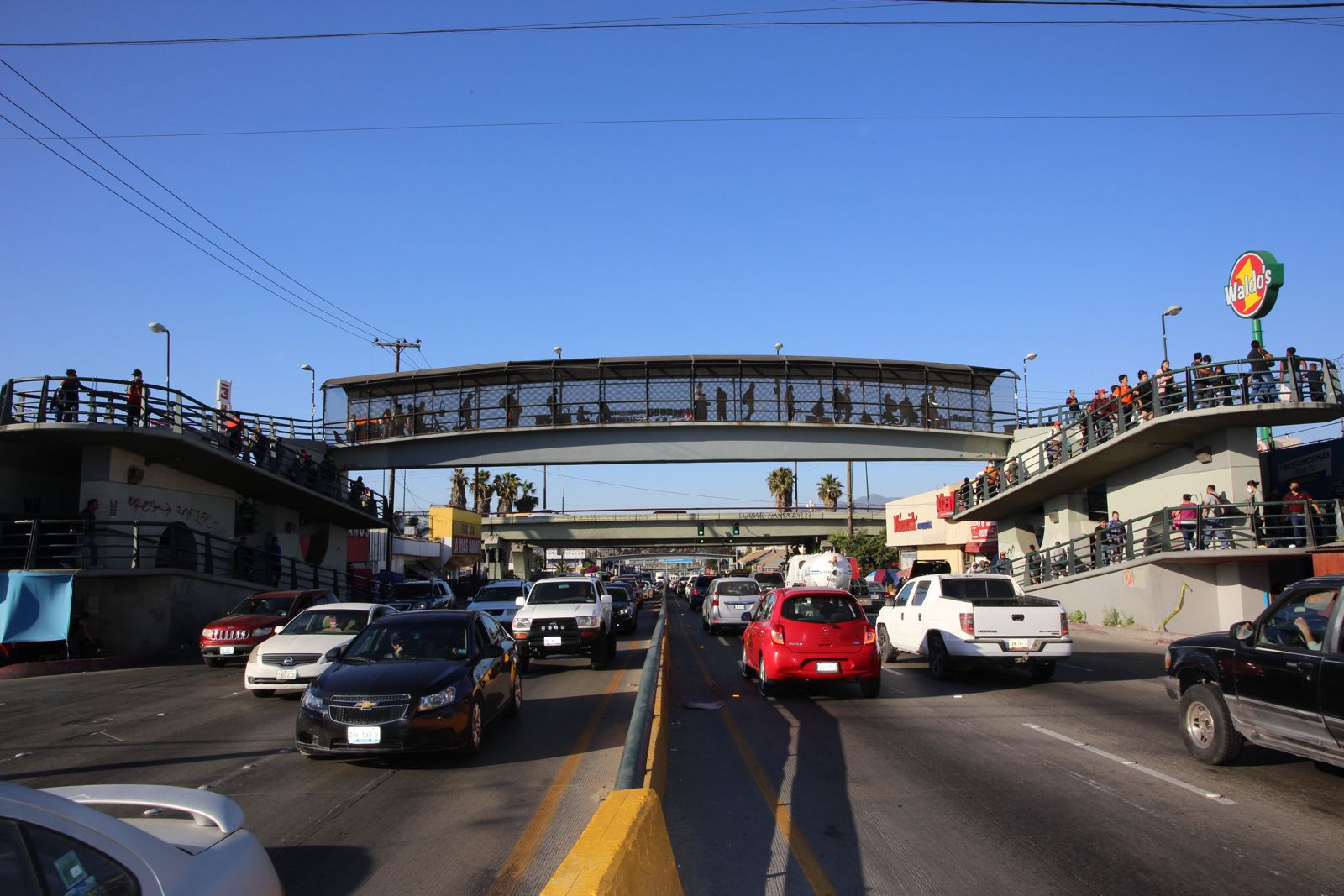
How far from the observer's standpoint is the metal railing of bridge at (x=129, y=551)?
71.6ft

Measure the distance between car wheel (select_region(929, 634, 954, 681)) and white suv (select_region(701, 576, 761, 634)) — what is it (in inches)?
406

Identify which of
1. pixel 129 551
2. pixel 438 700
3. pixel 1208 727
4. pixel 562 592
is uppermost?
pixel 129 551

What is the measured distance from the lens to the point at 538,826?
699 centimetres

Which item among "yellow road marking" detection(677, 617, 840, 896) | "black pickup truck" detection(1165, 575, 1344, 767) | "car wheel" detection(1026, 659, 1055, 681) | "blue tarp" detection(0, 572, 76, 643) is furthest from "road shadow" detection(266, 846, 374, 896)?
"blue tarp" detection(0, 572, 76, 643)

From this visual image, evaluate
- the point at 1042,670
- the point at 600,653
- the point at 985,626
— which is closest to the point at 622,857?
the point at 985,626

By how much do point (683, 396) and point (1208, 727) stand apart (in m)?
29.4

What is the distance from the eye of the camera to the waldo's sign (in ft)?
90.7

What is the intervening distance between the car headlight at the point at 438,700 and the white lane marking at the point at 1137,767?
6482mm

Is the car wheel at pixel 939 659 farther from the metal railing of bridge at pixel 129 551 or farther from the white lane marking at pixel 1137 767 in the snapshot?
the metal railing of bridge at pixel 129 551

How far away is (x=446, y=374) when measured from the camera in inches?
1515

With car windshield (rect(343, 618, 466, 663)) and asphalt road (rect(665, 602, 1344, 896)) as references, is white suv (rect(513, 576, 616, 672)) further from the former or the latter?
car windshield (rect(343, 618, 466, 663))

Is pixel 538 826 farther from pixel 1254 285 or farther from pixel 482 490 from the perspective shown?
pixel 482 490

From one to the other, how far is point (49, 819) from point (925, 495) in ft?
179

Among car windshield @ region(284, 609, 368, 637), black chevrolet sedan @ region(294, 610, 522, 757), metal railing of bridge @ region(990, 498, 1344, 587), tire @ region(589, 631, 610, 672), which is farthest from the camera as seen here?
metal railing of bridge @ region(990, 498, 1344, 587)
